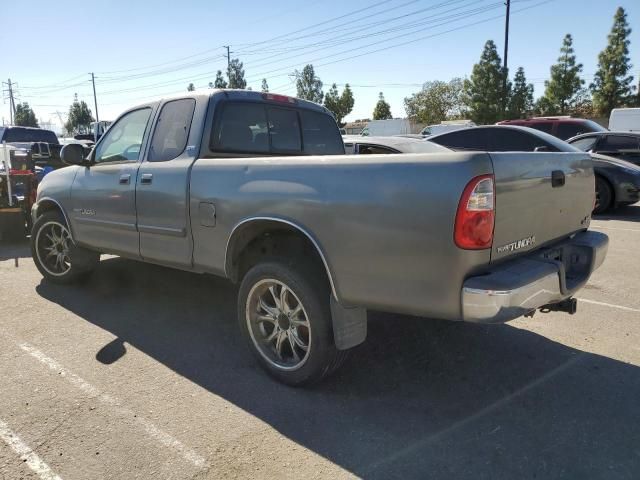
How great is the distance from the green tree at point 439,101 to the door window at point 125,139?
61.5 metres

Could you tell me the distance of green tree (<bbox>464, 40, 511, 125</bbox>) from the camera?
4078 cm

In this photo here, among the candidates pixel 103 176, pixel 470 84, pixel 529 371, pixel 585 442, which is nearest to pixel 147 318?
pixel 103 176

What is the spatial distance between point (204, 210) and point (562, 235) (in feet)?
7.96

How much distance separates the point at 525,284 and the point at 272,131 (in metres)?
2.62

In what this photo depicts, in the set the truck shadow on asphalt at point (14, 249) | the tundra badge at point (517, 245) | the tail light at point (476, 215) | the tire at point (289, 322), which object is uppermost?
the tail light at point (476, 215)

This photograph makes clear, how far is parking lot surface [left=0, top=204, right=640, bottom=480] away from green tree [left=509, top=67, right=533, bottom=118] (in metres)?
41.6

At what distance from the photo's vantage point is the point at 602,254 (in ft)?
11.6

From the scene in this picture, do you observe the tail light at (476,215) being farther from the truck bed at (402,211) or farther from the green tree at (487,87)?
the green tree at (487,87)

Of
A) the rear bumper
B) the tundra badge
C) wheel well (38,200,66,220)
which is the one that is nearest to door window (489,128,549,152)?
the rear bumper

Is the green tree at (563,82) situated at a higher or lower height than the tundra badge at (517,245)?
higher

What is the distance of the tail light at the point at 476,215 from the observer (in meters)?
2.45

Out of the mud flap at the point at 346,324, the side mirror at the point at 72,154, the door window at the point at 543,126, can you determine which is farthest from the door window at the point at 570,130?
the mud flap at the point at 346,324

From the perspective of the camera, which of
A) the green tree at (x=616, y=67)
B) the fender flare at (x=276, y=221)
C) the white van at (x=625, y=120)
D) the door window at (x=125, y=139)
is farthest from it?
the green tree at (x=616, y=67)

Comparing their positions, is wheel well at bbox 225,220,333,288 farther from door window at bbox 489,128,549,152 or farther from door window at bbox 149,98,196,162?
door window at bbox 489,128,549,152
